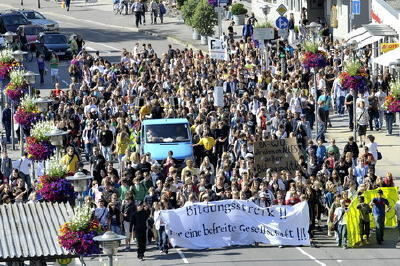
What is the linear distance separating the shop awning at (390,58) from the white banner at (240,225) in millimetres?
15110

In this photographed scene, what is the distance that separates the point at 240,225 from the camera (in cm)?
3216

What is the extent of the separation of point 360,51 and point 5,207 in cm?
2983

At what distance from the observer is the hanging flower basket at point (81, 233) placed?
2331cm

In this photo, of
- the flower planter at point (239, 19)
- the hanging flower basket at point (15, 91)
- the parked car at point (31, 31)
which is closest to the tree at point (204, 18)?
the flower planter at point (239, 19)

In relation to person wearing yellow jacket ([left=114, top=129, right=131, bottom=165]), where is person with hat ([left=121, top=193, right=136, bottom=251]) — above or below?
below

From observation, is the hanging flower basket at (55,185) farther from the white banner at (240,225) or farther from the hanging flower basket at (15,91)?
the hanging flower basket at (15,91)

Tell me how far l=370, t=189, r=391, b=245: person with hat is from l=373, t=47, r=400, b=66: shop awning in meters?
14.8

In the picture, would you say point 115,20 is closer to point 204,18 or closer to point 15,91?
point 204,18

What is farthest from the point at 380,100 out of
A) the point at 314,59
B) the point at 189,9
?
the point at 189,9

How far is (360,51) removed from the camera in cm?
5297

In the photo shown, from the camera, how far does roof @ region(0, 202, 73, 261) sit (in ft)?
74.2

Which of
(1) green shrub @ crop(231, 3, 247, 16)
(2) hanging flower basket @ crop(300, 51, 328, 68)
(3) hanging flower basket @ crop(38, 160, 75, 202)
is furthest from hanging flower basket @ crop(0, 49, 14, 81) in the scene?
(1) green shrub @ crop(231, 3, 247, 16)

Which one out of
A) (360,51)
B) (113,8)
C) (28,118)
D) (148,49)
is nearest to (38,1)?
(113,8)

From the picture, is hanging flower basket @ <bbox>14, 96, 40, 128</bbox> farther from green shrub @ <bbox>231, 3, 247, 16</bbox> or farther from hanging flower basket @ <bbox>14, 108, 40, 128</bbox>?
green shrub @ <bbox>231, 3, 247, 16</bbox>
